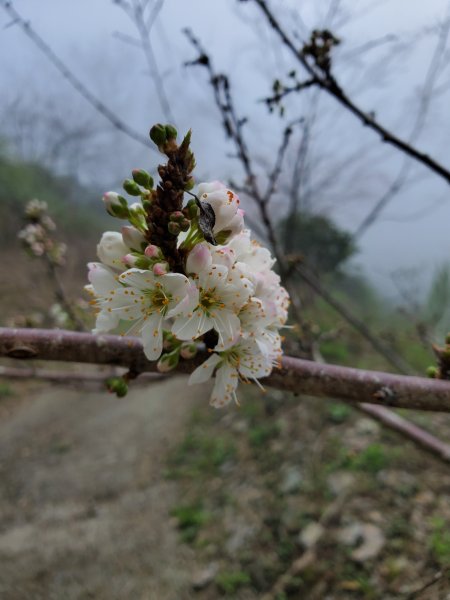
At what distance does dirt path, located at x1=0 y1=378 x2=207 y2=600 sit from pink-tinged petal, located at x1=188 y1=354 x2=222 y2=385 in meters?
1.83

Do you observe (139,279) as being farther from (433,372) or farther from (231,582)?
(231,582)

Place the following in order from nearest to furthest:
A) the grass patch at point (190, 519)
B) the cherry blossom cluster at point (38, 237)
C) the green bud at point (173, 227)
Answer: the green bud at point (173, 227), the cherry blossom cluster at point (38, 237), the grass patch at point (190, 519)

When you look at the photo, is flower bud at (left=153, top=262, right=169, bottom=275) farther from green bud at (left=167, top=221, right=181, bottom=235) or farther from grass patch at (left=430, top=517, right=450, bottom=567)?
grass patch at (left=430, top=517, right=450, bottom=567)

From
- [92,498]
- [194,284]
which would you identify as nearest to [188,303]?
[194,284]

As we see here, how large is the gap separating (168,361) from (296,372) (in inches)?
7.3

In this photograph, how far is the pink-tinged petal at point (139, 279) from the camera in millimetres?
488

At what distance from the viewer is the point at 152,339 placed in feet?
1.64

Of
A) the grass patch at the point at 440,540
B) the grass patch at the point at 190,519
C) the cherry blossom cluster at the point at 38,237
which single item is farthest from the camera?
the grass patch at the point at 190,519

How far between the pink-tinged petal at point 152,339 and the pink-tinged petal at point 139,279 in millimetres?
43

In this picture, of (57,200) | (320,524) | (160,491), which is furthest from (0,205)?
(320,524)

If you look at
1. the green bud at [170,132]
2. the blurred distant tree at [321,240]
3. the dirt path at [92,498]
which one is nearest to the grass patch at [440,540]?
the dirt path at [92,498]

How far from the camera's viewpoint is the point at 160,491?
2.76 metres

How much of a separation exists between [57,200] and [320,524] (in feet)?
21.0

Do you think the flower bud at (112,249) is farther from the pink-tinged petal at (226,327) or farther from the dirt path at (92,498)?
the dirt path at (92,498)
